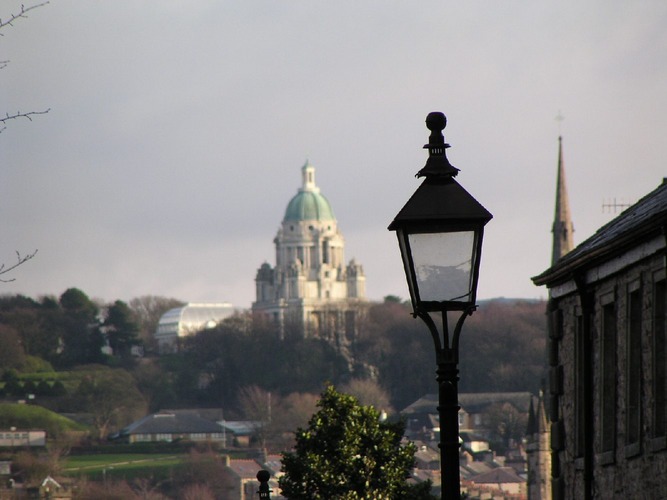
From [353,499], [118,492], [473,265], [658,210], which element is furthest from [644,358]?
[118,492]

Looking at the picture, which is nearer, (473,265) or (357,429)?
(473,265)

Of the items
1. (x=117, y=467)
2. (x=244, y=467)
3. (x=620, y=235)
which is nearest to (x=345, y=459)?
(x=620, y=235)

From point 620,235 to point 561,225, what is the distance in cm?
12461

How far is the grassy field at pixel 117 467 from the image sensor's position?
184750 millimetres

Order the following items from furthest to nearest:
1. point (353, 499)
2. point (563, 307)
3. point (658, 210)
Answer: point (353, 499) < point (563, 307) < point (658, 210)

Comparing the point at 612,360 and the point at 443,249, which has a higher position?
the point at 443,249

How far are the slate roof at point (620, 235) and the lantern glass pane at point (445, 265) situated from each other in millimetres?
5024

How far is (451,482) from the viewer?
1516 centimetres

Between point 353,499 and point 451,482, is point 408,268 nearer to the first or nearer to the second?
point 451,482

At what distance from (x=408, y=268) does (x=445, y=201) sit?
0.51m

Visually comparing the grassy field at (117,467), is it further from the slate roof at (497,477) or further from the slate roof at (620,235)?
the slate roof at (620,235)

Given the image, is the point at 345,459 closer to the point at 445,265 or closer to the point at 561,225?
the point at 445,265

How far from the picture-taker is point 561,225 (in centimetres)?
14612

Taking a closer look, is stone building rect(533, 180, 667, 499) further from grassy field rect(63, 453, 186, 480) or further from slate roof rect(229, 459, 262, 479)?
grassy field rect(63, 453, 186, 480)
